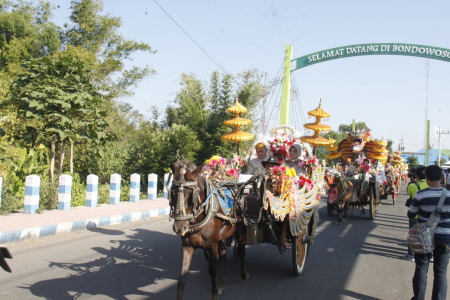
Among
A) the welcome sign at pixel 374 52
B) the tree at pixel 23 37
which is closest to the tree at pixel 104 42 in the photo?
the tree at pixel 23 37

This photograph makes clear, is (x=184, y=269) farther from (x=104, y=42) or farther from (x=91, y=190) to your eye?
(x=104, y=42)

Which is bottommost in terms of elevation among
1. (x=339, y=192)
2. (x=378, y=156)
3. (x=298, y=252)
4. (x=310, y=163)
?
(x=298, y=252)

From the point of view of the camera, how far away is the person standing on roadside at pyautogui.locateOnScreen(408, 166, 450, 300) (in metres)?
4.79

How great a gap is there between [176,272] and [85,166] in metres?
16.1

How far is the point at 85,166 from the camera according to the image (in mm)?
21219

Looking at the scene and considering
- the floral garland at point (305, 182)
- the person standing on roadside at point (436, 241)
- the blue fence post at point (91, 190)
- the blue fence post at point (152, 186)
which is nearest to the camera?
the person standing on roadside at point (436, 241)

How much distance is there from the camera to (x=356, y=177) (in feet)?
44.9

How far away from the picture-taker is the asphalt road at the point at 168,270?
216 inches

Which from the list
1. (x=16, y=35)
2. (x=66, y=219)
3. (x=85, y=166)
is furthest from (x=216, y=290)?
(x=16, y=35)

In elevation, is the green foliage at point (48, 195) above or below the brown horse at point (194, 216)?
below

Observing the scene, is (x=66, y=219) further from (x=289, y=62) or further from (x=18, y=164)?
(x=289, y=62)

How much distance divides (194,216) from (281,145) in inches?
123

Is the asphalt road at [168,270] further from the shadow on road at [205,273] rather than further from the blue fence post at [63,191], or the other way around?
the blue fence post at [63,191]

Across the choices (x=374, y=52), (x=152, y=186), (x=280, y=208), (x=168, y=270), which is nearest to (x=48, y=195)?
(x=152, y=186)
